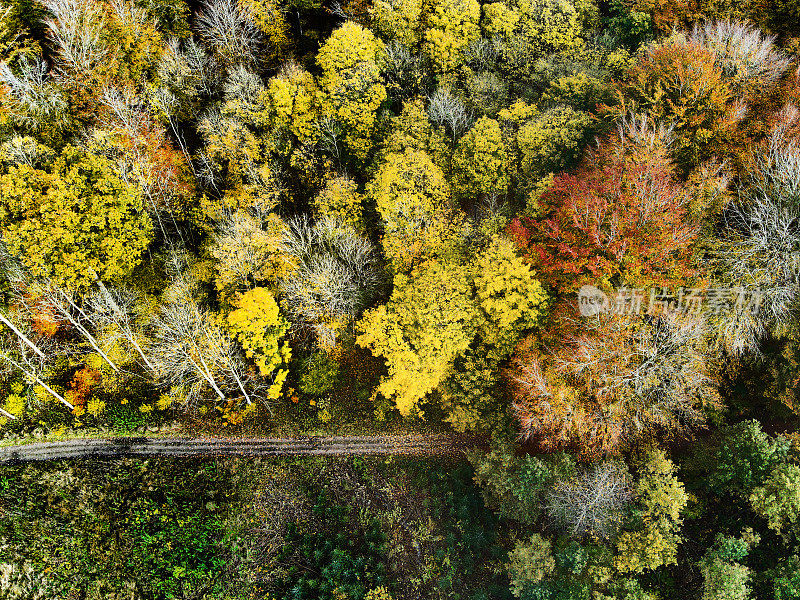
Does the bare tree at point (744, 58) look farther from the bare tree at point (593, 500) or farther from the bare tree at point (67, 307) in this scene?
the bare tree at point (67, 307)

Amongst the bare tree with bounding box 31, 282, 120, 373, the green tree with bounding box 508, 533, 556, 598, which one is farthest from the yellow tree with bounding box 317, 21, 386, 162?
the green tree with bounding box 508, 533, 556, 598

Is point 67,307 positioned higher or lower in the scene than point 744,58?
lower

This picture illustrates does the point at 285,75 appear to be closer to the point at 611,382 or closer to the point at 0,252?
the point at 0,252

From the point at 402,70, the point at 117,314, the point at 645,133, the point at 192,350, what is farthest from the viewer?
the point at 402,70

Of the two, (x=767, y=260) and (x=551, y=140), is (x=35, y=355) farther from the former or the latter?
(x=767, y=260)

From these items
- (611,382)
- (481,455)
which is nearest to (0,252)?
(481,455)

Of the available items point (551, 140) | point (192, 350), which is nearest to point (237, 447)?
point (192, 350)
